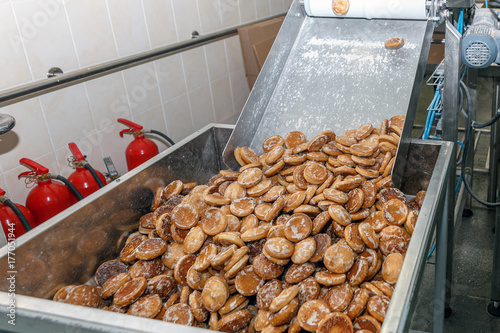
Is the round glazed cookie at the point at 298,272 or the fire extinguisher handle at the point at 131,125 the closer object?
the round glazed cookie at the point at 298,272

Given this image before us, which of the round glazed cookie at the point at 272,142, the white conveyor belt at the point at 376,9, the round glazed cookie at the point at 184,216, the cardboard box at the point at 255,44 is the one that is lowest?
the round glazed cookie at the point at 184,216

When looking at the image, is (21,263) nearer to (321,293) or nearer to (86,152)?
(321,293)

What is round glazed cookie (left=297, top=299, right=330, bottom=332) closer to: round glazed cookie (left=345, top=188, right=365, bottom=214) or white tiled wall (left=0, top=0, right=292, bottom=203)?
round glazed cookie (left=345, top=188, right=365, bottom=214)

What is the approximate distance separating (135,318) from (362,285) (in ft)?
1.91

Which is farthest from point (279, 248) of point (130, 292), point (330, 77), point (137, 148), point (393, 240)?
point (137, 148)

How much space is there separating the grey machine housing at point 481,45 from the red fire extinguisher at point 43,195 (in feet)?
5.50

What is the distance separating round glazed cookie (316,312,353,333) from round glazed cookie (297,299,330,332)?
31 mm

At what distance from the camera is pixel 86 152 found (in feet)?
7.50

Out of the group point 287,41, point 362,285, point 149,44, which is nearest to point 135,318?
point 362,285

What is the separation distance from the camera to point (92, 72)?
2143mm

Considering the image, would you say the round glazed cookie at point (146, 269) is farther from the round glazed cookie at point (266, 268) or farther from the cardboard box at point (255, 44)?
the cardboard box at point (255, 44)

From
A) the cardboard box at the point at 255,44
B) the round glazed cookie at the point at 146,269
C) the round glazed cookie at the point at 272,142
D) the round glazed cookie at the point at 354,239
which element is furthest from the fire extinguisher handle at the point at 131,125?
the round glazed cookie at the point at 354,239

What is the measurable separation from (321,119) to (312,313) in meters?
0.92

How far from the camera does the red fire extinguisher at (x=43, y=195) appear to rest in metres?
1.91
